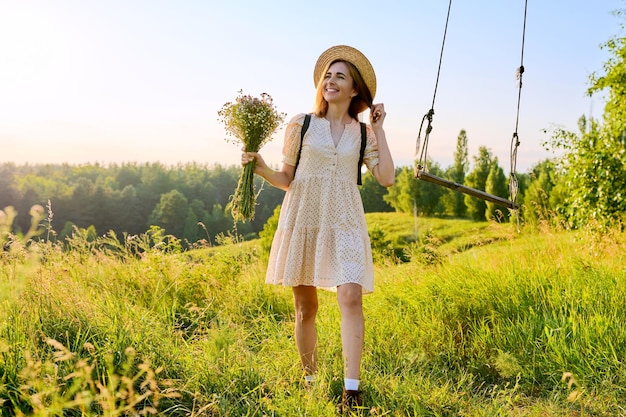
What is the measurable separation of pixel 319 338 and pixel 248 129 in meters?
1.74

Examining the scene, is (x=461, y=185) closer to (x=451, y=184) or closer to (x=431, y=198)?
(x=451, y=184)

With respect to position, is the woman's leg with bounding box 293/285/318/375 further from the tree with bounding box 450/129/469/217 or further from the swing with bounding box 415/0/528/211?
the tree with bounding box 450/129/469/217

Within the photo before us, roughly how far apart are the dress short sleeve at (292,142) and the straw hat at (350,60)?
0.40 meters

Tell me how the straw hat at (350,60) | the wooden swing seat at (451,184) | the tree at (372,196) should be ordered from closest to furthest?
the straw hat at (350,60)
the wooden swing seat at (451,184)
the tree at (372,196)

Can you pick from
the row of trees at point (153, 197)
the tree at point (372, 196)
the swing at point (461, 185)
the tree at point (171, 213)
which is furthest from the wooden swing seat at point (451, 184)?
the tree at point (171, 213)

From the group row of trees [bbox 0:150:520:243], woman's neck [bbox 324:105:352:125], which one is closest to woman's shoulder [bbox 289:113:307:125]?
woman's neck [bbox 324:105:352:125]

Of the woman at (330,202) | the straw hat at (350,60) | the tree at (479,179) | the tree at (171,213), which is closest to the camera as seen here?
the woman at (330,202)

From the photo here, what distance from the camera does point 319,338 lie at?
15.4ft

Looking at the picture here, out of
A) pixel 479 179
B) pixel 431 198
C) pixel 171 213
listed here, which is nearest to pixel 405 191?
pixel 431 198

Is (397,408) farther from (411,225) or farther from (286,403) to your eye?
(411,225)

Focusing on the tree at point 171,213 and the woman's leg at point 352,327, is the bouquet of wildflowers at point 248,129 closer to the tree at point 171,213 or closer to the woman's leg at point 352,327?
the woman's leg at point 352,327

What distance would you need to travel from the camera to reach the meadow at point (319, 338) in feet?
10.6

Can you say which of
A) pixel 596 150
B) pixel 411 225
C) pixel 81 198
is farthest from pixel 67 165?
pixel 596 150

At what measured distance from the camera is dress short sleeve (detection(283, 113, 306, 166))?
3.84 m
